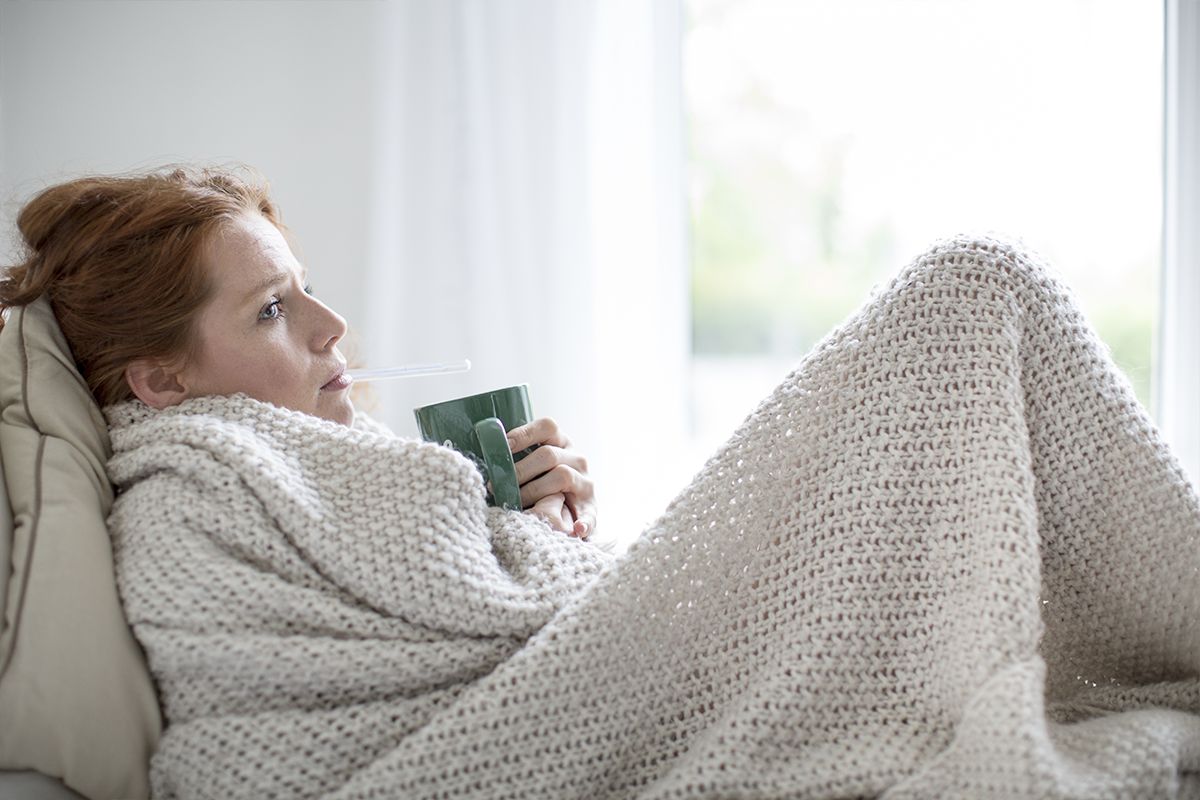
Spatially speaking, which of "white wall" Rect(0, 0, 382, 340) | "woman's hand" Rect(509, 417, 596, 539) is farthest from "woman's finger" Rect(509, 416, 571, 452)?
"white wall" Rect(0, 0, 382, 340)

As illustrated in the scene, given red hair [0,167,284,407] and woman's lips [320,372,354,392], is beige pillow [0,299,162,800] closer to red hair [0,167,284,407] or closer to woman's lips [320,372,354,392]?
red hair [0,167,284,407]

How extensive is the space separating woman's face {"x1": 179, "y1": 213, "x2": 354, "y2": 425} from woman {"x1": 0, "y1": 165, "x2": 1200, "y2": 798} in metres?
0.10

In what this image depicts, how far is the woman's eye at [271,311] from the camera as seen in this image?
115 cm

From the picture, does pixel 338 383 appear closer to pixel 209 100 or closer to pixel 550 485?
pixel 550 485

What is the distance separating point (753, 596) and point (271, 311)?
67 cm

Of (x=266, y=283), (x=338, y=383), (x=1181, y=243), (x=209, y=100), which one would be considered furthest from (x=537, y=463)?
(x=1181, y=243)

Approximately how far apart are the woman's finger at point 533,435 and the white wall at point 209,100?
92 cm

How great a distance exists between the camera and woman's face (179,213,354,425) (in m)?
1.13

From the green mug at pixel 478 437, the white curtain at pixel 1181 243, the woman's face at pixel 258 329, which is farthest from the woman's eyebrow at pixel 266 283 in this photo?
the white curtain at pixel 1181 243

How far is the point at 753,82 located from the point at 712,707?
5.71 feet

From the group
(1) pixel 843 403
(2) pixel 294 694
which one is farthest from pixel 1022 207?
(2) pixel 294 694

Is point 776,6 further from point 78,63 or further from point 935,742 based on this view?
point 935,742

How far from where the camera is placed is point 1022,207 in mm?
2150

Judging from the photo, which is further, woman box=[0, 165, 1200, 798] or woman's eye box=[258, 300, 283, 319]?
woman's eye box=[258, 300, 283, 319]
